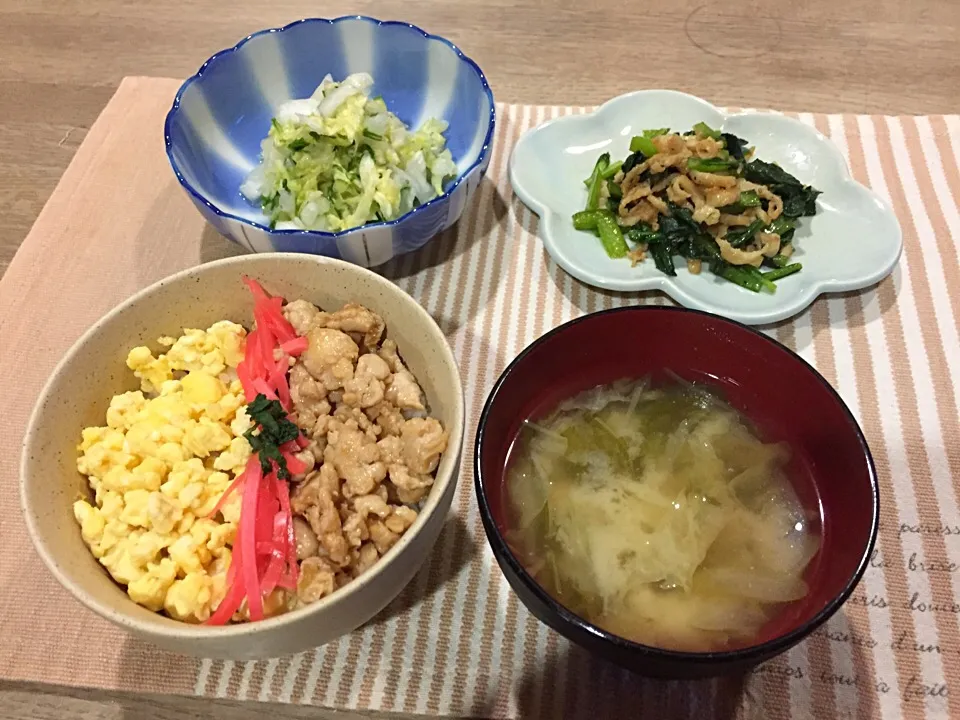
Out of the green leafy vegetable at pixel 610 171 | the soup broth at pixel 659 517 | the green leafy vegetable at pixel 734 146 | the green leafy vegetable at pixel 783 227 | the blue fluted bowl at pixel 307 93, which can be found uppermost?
the blue fluted bowl at pixel 307 93

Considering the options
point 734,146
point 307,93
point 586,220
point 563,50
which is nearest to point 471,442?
point 586,220

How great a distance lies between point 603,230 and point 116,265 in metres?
1.06

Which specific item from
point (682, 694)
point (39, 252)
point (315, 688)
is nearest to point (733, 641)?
point (682, 694)

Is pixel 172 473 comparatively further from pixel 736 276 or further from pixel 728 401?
pixel 736 276

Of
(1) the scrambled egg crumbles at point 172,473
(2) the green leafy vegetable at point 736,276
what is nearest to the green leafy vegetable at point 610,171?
(2) the green leafy vegetable at point 736,276

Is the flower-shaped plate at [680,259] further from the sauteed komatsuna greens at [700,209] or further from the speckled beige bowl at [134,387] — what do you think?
the speckled beige bowl at [134,387]

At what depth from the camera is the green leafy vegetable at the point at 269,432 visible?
3.16 ft

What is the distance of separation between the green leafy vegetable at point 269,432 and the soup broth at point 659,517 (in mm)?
319

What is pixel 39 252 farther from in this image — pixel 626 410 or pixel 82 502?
pixel 626 410

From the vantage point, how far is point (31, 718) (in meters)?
1.00

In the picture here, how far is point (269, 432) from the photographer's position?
0.98m

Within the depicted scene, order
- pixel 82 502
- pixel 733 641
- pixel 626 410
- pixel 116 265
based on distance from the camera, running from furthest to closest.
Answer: pixel 116 265, pixel 626 410, pixel 82 502, pixel 733 641

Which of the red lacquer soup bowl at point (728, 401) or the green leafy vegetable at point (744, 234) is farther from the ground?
the red lacquer soup bowl at point (728, 401)

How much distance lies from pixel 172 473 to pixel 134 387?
223 millimetres
